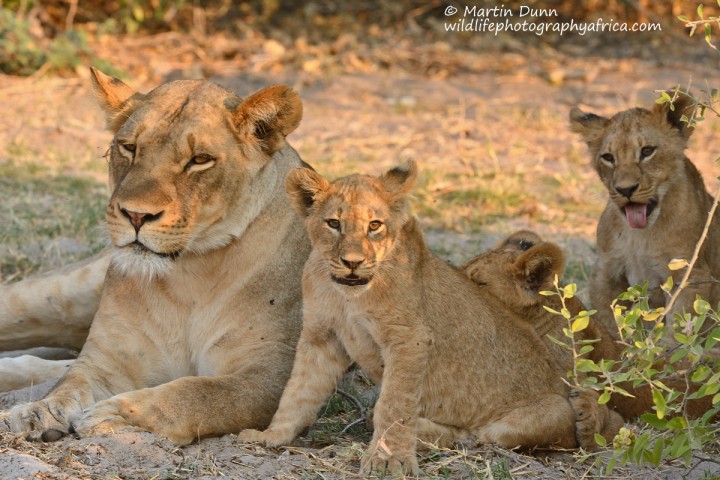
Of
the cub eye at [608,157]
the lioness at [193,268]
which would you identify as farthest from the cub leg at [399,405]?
the cub eye at [608,157]

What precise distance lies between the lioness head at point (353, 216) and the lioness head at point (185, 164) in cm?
42

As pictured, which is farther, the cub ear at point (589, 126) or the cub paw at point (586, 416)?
the cub ear at point (589, 126)

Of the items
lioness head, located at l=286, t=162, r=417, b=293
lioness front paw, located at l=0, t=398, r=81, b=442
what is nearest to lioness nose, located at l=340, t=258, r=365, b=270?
lioness head, located at l=286, t=162, r=417, b=293

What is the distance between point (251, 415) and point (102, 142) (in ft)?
17.8

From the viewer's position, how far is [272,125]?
432 centimetres

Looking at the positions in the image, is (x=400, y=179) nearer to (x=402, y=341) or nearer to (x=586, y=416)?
(x=402, y=341)

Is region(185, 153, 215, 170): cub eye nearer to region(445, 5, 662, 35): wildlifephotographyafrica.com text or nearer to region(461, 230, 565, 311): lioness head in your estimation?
region(461, 230, 565, 311): lioness head

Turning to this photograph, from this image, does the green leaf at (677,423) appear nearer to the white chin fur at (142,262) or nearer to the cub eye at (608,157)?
the white chin fur at (142,262)

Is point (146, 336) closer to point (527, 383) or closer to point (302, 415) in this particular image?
point (302, 415)

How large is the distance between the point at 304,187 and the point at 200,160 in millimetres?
502

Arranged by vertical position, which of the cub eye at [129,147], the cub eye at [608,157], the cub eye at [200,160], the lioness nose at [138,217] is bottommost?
the lioness nose at [138,217]

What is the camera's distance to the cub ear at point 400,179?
3814mm

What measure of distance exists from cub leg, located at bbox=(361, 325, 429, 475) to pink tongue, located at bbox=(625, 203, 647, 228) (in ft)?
6.45

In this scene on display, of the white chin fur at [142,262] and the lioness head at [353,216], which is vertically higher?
the lioness head at [353,216]
